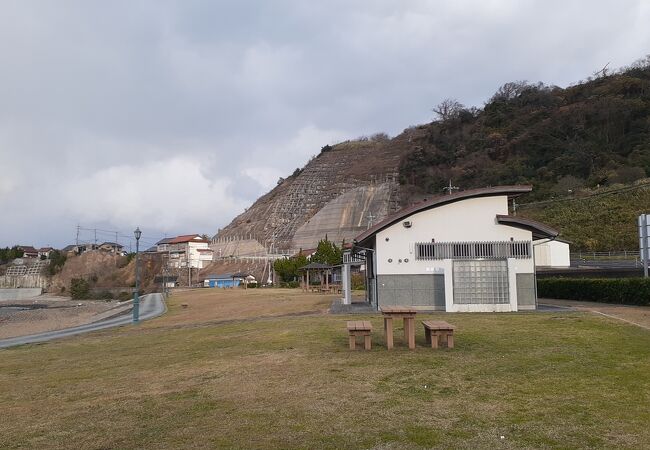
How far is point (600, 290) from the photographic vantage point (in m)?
23.2

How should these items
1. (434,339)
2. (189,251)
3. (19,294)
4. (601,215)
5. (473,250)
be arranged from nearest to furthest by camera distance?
(434,339)
(473,250)
(601,215)
(19,294)
(189,251)

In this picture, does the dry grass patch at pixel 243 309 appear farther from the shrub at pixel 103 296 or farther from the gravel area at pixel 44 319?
the shrub at pixel 103 296

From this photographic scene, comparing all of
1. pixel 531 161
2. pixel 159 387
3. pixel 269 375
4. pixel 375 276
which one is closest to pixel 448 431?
pixel 269 375

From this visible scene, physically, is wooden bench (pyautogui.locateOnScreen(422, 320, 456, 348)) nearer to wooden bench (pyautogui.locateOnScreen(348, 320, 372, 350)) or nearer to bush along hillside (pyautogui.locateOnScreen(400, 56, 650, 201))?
wooden bench (pyautogui.locateOnScreen(348, 320, 372, 350))

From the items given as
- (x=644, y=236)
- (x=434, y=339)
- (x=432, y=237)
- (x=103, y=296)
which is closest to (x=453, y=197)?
(x=432, y=237)

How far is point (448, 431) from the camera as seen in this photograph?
5.50 metres

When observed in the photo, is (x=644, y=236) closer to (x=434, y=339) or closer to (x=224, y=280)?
(x=434, y=339)

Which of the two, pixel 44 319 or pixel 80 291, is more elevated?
pixel 80 291

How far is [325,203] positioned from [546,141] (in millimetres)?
52909

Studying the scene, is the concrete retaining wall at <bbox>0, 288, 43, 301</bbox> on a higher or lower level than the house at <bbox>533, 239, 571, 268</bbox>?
lower

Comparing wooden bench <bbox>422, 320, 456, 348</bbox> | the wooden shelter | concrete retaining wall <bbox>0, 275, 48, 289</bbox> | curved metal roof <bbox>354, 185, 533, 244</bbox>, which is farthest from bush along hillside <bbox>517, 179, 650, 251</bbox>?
concrete retaining wall <bbox>0, 275, 48, 289</bbox>

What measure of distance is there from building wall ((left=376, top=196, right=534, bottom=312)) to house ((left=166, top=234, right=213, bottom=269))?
93.3 meters

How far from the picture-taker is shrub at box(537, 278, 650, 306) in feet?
65.4

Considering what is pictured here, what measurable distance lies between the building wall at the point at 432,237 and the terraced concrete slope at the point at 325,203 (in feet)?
248
